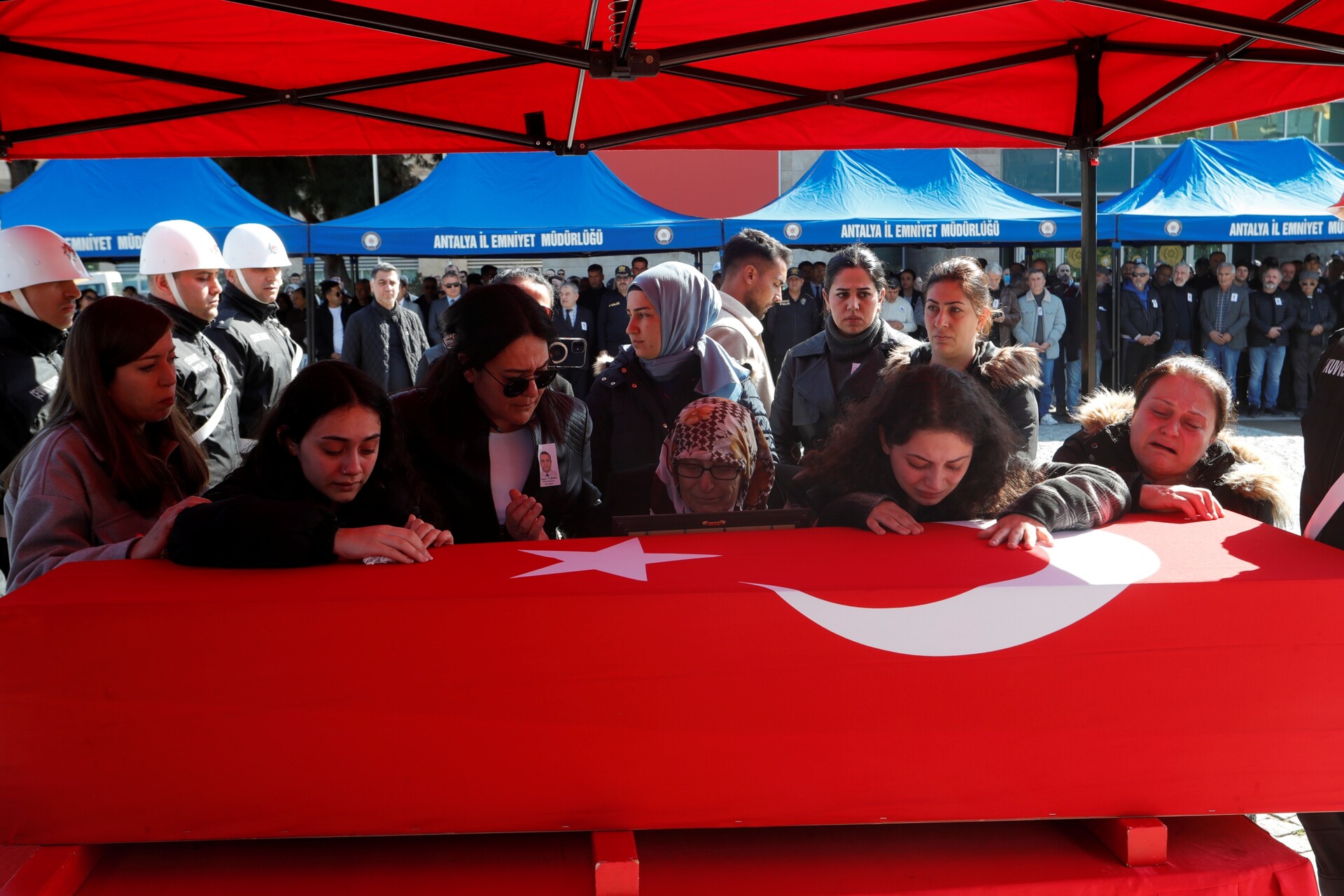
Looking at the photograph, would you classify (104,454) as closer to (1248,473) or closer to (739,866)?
(739,866)

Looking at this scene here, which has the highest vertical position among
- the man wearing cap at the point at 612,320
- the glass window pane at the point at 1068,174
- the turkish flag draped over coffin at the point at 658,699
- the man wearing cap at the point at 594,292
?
the glass window pane at the point at 1068,174

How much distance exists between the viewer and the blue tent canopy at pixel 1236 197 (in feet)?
35.0

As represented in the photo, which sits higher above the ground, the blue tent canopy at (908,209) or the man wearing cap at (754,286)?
the blue tent canopy at (908,209)

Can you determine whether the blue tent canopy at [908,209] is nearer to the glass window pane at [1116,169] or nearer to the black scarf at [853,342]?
the black scarf at [853,342]

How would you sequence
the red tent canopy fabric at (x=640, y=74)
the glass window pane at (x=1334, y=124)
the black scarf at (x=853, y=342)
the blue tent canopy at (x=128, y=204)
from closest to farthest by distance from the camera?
the red tent canopy fabric at (x=640, y=74) → the black scarf at (x=853, y=342) → the blue tent canopy at (x=128, y=204) → the glass window pane at (x=1334, y=124)

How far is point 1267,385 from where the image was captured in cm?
1196

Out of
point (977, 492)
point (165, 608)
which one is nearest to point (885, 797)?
point (977, 492)

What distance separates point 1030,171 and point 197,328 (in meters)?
19.7

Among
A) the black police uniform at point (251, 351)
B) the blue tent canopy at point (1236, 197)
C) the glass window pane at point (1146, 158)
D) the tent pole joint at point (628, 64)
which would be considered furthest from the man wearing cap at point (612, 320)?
the glass window pane at point (1146, 158)

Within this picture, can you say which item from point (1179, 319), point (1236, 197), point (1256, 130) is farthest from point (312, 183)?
point (1256, 130)

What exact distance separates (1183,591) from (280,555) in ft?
4.48

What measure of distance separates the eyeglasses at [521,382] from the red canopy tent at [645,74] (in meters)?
0.81

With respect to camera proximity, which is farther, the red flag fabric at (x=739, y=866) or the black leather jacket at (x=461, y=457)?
the black leather jacket at (x=461, y=457)

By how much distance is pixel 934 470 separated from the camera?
2.02m
